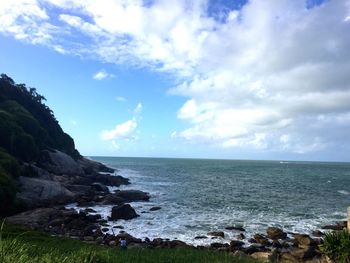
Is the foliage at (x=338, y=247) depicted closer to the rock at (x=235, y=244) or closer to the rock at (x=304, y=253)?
the rock at (x=304, y=253)

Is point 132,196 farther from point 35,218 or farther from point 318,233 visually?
point 318,233

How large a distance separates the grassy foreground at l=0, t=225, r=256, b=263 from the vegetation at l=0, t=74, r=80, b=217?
14498mm

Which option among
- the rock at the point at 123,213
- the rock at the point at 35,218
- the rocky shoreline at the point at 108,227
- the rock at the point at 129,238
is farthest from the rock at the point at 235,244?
the rock at the point at 35,218

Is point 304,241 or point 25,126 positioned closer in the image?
point 304,241

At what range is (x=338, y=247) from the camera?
893 inches

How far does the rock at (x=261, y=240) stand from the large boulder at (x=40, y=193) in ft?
91.4

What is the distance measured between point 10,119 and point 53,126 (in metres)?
38.1

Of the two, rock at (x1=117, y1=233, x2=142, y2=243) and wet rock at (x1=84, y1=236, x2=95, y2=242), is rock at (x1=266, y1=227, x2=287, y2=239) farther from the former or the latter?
wet rock at (x1=84, y1=236, x2=95, y2=242)

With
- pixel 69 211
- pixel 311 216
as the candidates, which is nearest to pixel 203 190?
pixel 311 216

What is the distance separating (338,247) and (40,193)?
133 feet

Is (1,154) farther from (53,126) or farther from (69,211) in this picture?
(53,126)

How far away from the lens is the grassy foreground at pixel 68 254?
11.3 m

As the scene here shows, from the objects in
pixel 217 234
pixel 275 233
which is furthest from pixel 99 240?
pixel 275 233

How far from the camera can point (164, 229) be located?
135 feet
